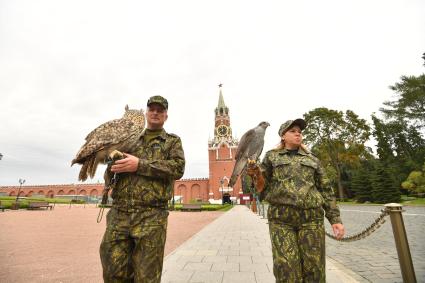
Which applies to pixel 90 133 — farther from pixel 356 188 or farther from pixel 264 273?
pixel 356 188

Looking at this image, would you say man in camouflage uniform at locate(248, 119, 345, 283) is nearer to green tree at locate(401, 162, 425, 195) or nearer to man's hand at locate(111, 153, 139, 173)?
man's hand at locate(111, 153, 139, 173)

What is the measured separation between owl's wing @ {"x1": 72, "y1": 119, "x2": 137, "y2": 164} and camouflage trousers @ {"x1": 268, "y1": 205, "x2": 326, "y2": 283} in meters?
1.75

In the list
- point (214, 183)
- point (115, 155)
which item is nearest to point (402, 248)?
point (115, 155)

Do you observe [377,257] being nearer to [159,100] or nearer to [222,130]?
[159,100]

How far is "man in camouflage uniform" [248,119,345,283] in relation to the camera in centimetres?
249

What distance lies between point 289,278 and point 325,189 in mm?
1029

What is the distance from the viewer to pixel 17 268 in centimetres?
528

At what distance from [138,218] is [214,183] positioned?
69.9 meters

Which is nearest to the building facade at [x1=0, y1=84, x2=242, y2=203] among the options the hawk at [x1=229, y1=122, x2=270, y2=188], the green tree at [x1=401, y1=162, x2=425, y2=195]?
the green tree at [x1=401, y1=162, x2=425, y2=195]

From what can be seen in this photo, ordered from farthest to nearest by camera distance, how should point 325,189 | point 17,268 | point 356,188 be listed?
point 356,188, point 17,268, point 325,189

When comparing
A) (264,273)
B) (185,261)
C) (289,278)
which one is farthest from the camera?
(185,261)

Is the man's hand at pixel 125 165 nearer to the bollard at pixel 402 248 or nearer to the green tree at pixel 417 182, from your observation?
the bollard at pixel 402 248

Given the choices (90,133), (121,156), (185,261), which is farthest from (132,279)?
(185,261)

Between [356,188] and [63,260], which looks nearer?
[63,260]
